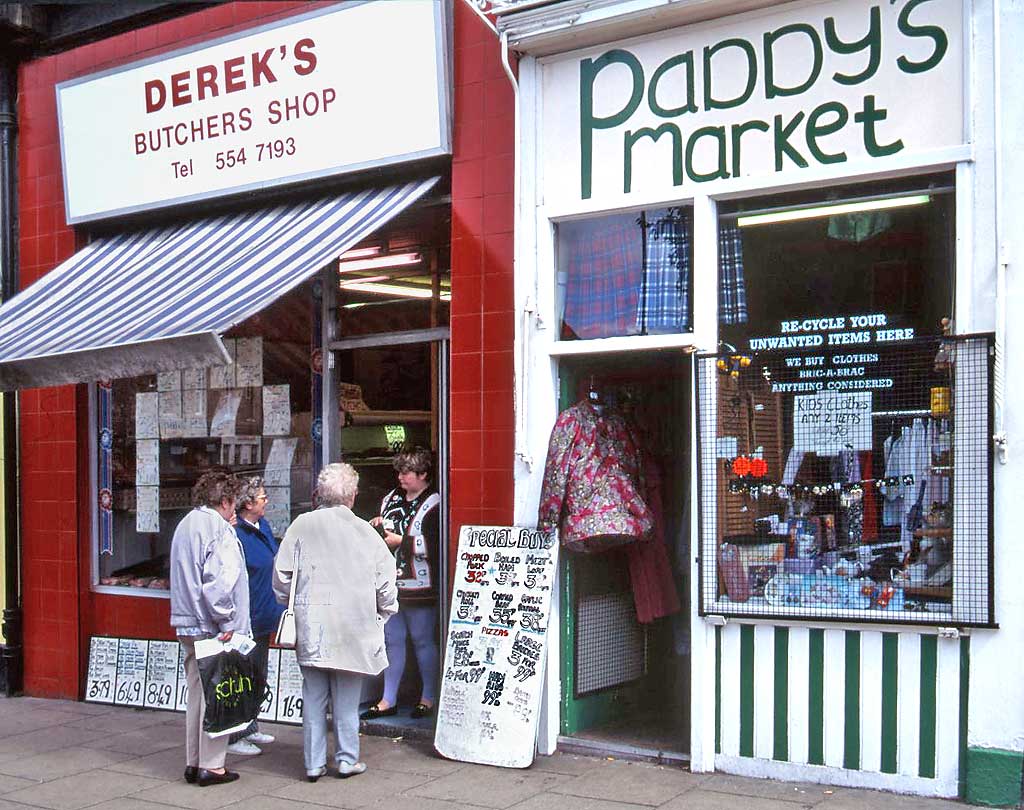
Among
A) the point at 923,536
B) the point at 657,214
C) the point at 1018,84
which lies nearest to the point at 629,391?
the point at 657,214

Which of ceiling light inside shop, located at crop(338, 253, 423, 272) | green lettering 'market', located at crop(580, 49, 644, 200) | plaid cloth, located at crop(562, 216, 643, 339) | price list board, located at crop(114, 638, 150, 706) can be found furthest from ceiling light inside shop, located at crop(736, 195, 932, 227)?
price list board, located at crop(114, 638, 150, 706)

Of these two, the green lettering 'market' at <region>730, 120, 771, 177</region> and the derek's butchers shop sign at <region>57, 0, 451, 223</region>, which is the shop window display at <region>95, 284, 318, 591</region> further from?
the green lettering 'market' at <region>730, 120, 771, 177</region>

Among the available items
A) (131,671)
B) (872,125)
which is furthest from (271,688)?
(872,125)

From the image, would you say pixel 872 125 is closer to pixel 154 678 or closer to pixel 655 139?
pixel 655 139

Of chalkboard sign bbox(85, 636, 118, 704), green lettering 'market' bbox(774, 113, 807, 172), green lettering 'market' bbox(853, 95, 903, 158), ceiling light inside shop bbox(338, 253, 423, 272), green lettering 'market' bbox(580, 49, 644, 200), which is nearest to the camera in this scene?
green lettering 'market' bbox(853, 95, 903, 158)

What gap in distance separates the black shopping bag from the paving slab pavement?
0.36 metres

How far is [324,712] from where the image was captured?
659cm

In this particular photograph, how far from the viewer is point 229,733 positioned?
257 inches

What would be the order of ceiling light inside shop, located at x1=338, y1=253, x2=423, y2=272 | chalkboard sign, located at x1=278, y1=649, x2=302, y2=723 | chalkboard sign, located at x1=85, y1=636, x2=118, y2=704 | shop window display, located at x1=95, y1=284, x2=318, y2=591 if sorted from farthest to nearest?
chalkboard sign, located at x1=85, y1=636, x2=118, y2=704
shop window display, located at x1=95, y1=284, x2=318, y2=591
ceiling light inside shop, located at x1=338, y1=253, x2=423, y2=272
chalkboard sign, located at x1=278, y1=649, x2=302, y2=723

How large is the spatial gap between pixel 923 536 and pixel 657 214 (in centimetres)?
236

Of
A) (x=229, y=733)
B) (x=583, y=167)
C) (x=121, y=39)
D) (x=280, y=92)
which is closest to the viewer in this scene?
(x=229, y=733)

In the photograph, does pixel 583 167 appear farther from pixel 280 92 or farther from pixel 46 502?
Answer: pixel 46 502

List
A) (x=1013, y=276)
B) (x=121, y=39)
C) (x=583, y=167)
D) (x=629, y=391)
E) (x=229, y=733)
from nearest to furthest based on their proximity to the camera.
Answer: (x=1013, y=276)
(x=229, y=733)
(x=583, y=167)
(x=629, y=391)
(x=121, y=39)

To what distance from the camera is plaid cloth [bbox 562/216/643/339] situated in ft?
23.0
